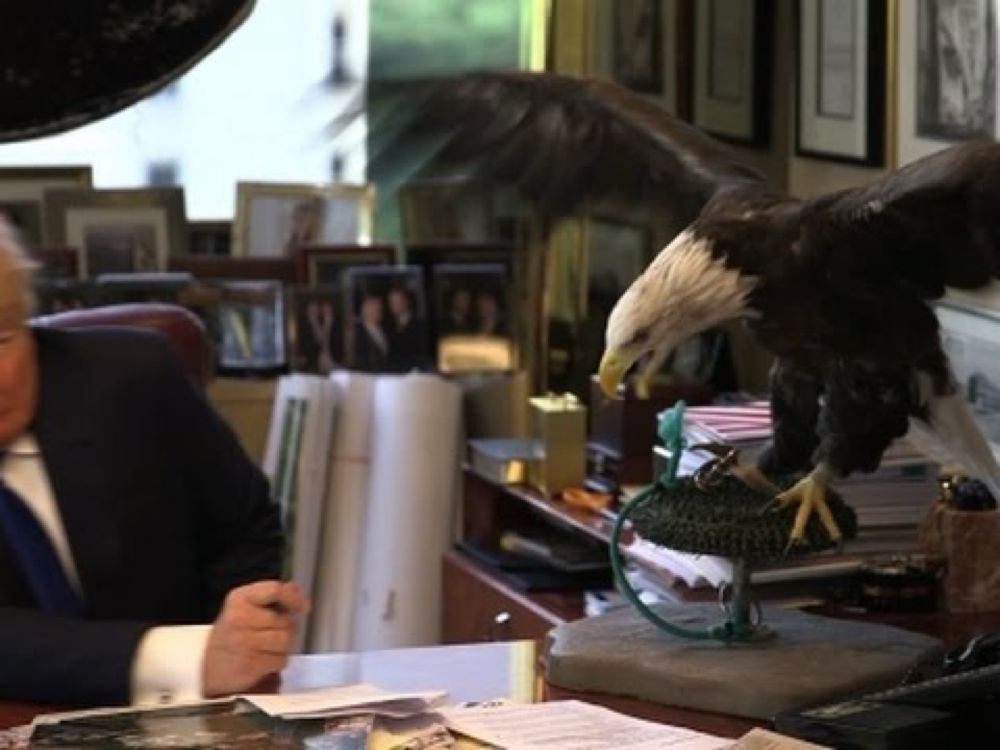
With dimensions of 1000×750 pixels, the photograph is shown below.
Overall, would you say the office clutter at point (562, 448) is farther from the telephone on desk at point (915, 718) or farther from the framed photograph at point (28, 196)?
the telephone on desk at point (915, 718)

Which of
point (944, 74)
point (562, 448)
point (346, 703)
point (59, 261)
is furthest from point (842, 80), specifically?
point (346, 703)

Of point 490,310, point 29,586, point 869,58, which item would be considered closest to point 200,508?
point 29,586

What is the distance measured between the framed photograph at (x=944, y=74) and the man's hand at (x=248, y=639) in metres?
1.24

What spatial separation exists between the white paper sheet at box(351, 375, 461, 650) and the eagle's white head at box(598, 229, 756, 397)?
1.63 m

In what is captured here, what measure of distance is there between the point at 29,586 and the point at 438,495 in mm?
1628

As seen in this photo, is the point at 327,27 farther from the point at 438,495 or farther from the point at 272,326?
the point at 438,495

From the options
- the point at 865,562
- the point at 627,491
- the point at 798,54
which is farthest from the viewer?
the point at 798,54

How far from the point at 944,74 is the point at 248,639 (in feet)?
4.57

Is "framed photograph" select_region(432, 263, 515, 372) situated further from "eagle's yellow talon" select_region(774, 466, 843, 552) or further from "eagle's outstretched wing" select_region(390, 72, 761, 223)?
"eagle's yellow talon" select_region(774, 466, 843, 552)

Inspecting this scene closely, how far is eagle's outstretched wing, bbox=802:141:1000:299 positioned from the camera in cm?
184

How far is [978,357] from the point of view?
2602 mm

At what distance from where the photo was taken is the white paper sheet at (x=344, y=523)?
3.64 meters

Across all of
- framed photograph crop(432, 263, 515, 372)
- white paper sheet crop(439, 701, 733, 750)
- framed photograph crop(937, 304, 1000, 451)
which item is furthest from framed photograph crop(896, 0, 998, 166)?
white paper sheet crop(439, 701, 733, 750)

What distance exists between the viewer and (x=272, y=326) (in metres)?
3.70
